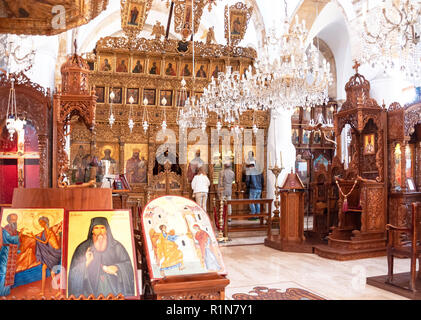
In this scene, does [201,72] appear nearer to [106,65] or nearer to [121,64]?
[121,64]

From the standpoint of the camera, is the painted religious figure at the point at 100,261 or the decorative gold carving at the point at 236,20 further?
the decorative gold carving at the point at 236,20

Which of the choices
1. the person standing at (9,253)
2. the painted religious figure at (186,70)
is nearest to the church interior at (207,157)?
the person standing at (9,253)

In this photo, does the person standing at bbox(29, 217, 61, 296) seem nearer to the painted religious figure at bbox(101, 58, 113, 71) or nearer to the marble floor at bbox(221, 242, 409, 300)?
the marble floor at bbox(221, 242, 409, 300)

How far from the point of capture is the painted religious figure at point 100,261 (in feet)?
6.66

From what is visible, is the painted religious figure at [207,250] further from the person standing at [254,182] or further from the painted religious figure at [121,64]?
the person standing at [254,182]

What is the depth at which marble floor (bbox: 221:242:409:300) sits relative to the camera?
4422mm

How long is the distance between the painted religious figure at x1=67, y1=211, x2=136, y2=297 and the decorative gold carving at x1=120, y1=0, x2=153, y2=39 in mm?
9054

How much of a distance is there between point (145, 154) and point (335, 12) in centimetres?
804

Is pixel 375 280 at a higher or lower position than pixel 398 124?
lower

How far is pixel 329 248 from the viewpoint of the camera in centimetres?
670
